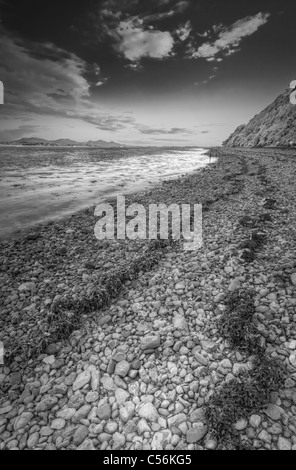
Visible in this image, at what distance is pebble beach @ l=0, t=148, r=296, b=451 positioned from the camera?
370cm

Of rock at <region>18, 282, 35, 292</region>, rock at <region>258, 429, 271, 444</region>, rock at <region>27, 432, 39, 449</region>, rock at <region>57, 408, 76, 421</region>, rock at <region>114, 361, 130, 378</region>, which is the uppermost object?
rock at <region>18, 282, 35, 292</region>

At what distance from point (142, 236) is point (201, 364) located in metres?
7.03

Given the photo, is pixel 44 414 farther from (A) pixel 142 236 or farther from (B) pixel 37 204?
(B) pixel 37 204

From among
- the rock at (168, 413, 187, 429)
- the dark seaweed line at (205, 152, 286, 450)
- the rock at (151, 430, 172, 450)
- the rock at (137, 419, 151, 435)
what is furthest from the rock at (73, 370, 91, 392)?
the dark seaweed line at (205, 152, 286, 450)

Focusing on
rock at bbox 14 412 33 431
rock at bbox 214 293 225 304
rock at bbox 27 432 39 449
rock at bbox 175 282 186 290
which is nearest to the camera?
rock at bbox 27 432 39 449

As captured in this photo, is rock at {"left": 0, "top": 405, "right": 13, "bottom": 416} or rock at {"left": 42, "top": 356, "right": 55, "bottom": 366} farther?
rock at {"left": 42, "top": 356, "right": 55, "bottom": 366}

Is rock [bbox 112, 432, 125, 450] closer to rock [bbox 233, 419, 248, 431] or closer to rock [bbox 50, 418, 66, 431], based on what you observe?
rock [bbox 50, 418, 66, 431]

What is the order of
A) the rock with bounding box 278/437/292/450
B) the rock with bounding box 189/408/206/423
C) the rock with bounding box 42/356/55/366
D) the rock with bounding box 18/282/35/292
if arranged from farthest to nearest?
1. the rock with bounding box 18/282/35/292
2. the rock with bounding box 42/356/55/366
3. the rock with bounding box 189/408/206/423
4. the rock with bounding box 278/437/292/450

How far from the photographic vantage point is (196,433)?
359 centimetres

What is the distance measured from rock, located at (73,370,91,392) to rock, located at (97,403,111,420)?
60cm

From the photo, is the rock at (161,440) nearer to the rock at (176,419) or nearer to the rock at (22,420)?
the rock at (176,419)

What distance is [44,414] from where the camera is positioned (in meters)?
4.06

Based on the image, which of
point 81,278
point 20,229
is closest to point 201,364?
point 81,278
